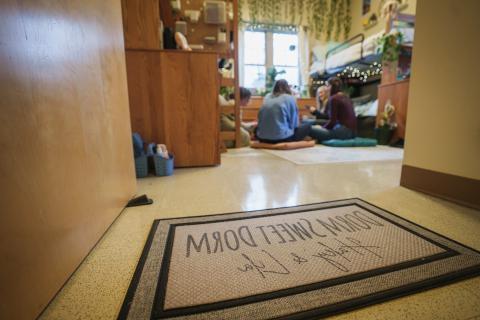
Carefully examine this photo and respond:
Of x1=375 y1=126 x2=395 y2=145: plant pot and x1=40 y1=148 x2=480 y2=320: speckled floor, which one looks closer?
x1=40 y1=148 x2=480 y2=320: speckled floor

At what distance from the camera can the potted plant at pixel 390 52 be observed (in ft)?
9.42

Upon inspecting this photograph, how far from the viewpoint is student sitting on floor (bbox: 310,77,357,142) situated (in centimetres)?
312

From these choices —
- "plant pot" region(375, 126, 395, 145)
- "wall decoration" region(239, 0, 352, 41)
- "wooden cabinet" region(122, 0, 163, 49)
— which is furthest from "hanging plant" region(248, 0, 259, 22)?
"wooden cabinet" region(122, 0, 163, 49)

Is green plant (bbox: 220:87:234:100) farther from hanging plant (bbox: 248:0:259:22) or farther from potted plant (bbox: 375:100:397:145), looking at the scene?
hanging plant (bbox: 248:0:259:22)

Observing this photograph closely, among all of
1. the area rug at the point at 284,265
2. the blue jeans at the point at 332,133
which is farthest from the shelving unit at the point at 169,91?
the blue jeans at the point at 332,133

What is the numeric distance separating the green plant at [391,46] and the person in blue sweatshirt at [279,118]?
1.35 m

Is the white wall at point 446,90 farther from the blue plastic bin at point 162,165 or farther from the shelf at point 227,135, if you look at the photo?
the shelf at point 227,135

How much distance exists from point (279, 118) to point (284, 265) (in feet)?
7.78

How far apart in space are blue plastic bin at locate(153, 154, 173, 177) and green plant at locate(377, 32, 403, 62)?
10.00ft

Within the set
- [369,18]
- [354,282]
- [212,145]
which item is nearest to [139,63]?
[212,145]

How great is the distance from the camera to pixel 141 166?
4.90 feet

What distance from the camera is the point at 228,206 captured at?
3.31 feet

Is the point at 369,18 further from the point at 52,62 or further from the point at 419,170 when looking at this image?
the point at 52,62

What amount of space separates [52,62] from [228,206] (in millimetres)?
739
